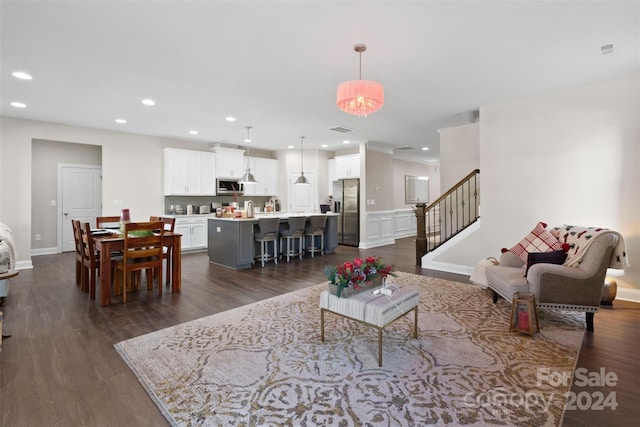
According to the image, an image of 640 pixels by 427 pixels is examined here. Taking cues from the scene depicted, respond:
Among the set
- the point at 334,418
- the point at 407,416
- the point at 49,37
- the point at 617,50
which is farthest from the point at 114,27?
the point at 617,50

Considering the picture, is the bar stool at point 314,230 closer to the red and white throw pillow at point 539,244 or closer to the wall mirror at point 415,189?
the red and white throw pillow at point 539,244

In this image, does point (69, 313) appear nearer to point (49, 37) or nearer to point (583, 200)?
point (49, 37)

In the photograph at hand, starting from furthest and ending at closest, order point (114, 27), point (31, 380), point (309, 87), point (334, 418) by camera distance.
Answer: point (309, 87)
point (114, 27)
point (31, 380)
point (334, 418)

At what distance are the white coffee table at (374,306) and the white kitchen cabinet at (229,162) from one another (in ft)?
20.8

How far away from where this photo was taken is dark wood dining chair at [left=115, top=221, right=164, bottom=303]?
3.67m

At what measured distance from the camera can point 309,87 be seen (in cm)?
409

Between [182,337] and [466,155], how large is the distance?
572 centimetres

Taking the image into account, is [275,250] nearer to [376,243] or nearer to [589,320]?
[376,243]

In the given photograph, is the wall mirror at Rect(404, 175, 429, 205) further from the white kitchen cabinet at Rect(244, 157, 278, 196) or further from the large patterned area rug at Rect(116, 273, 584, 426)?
the large patterned area rug at Rect(116, 273, 584, 426)

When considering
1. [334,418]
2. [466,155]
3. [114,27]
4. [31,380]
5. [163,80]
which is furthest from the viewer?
[466,155]

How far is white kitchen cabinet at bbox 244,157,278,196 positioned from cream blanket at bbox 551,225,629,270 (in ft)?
23.5

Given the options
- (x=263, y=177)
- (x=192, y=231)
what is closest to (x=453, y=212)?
(x=263, y=177)

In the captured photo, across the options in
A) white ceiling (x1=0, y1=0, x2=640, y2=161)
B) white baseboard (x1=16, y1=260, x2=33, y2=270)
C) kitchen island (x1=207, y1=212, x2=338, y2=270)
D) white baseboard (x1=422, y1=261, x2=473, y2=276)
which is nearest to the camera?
white ceiling (x1=0, y1=0, x2=640, y2=161)

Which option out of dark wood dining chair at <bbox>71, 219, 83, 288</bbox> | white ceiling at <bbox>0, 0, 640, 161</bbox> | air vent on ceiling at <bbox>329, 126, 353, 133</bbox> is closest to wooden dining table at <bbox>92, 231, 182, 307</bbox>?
dark wood dining chair at <bbox>71, 219, 83, 288</bbox>
